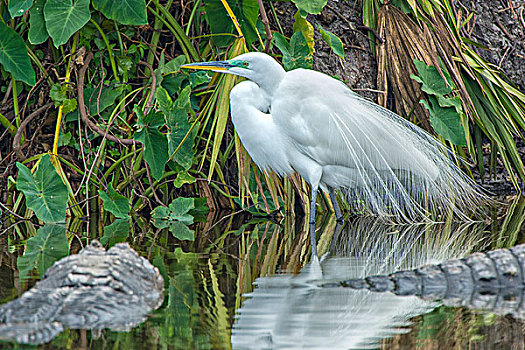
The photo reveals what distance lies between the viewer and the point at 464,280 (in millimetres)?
2131

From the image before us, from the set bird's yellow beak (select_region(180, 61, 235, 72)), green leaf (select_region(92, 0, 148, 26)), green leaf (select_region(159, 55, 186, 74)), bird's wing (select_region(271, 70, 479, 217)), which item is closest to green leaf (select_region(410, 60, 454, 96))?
bird's wing (select_region(271, 70, 479, 217))

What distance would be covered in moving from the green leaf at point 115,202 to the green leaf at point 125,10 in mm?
991

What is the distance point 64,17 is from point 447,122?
2.46 m

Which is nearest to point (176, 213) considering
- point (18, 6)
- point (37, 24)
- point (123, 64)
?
point (123, 64)

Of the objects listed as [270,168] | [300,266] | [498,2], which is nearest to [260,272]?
[300,266]

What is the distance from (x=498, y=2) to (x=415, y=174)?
2.94 metres

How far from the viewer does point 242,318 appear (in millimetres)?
1814

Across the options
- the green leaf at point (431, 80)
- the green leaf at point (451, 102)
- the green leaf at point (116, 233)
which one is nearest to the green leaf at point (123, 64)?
the green leaf at point (116, 233)

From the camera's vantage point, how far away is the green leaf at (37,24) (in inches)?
157

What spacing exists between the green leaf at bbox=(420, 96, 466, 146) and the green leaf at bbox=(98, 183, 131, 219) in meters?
2.03

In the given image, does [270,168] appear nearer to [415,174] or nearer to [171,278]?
[415,174]

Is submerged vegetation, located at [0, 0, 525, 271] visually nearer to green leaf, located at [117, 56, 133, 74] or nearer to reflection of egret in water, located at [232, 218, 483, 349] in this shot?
green leaf, located at [117, 56, 133, 74]

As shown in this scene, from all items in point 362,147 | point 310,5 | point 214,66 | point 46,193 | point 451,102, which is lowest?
point 46,193

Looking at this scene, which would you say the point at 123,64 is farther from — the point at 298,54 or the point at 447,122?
the point at 447,122
